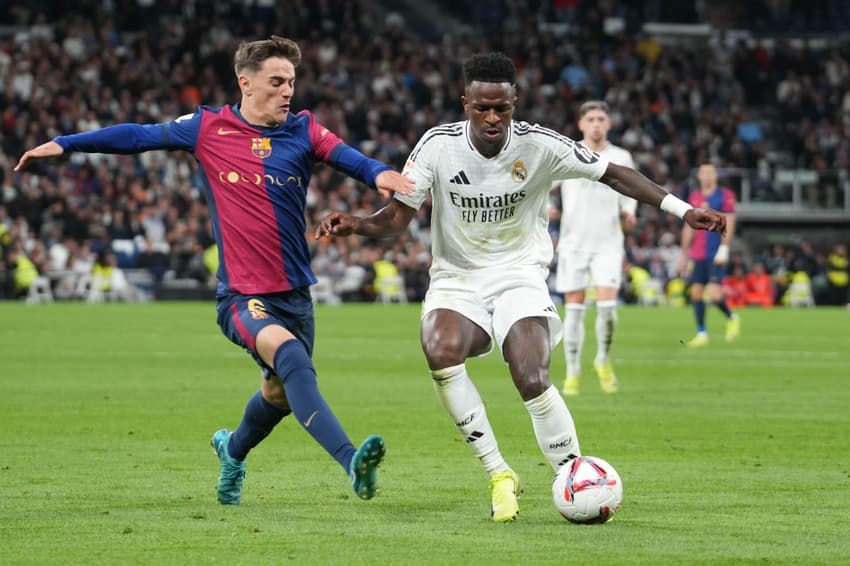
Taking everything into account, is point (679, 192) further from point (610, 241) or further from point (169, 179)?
point (610, 241)

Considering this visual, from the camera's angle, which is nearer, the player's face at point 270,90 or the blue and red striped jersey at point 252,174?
the blue and red striped jersey at point 252,174

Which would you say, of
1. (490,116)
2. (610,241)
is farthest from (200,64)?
(490,116)

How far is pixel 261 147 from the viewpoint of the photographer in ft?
25.6

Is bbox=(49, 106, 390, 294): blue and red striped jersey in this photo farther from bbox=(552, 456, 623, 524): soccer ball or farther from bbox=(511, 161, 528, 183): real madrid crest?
bbox=(552, 456, 623, 524): soccer ball

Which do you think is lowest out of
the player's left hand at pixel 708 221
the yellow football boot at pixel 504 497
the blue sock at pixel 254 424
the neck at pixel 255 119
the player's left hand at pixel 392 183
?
the yellow football boot at pixel 504 497

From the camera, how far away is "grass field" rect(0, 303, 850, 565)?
663cm

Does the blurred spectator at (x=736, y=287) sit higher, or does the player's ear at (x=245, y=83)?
the player's ear at (x=245, y=83)

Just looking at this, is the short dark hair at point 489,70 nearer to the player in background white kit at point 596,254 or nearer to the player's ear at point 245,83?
the player's ear at point 245,83

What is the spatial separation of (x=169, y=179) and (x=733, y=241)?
14.5 meters

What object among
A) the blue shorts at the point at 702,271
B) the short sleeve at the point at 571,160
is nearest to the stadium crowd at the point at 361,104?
the blue shorts at the point at 702,271

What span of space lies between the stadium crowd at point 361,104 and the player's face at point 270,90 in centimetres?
2796

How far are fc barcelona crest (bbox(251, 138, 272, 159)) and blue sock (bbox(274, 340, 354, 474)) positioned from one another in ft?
3.35

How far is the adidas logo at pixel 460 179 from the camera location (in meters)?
8.02

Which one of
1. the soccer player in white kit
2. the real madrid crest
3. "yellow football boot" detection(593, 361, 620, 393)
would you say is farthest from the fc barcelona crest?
"yellow football boot" detection(593, 361, 620, 393)
